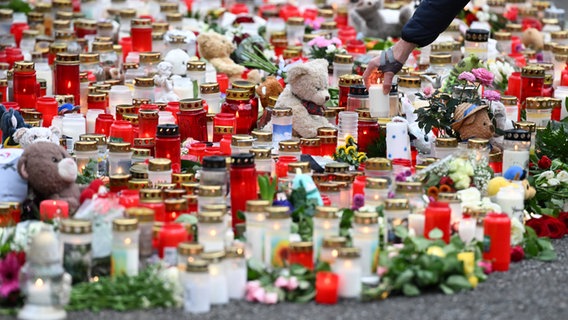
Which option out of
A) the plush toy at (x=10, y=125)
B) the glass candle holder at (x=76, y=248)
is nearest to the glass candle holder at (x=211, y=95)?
the plush toy at (x=10, y=125)

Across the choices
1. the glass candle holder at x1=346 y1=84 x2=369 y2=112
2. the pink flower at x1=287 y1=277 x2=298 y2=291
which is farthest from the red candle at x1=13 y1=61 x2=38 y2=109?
the pink flower at x1=287 y1=277 x2=298 y2=291

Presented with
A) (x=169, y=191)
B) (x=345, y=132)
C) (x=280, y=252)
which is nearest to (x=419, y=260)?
(x=280, y=252)

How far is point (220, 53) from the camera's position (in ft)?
23.4

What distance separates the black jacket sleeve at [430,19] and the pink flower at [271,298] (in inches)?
64.6

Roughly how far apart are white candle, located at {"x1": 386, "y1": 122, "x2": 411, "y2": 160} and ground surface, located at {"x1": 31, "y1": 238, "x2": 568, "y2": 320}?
3.35 ft

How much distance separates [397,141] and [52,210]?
143 centimetres

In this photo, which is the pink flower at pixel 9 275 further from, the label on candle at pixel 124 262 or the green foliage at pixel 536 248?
the green foliage at pixel 536 248


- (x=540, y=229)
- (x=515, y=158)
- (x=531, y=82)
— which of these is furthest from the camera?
(x=531, y=82)

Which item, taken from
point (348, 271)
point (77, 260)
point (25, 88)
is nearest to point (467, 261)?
point (348, 271)

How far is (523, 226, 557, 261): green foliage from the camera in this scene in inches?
192

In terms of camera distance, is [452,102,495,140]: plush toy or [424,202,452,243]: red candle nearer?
[424,202,452,243]: red candle

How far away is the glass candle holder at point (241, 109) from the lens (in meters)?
6.08

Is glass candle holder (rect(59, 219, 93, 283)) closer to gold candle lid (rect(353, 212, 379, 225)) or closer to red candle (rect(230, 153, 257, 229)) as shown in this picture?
red candle (rect(230, 153, 257, 229))

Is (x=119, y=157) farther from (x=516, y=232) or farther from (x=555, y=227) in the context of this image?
(x=555, y=227)
